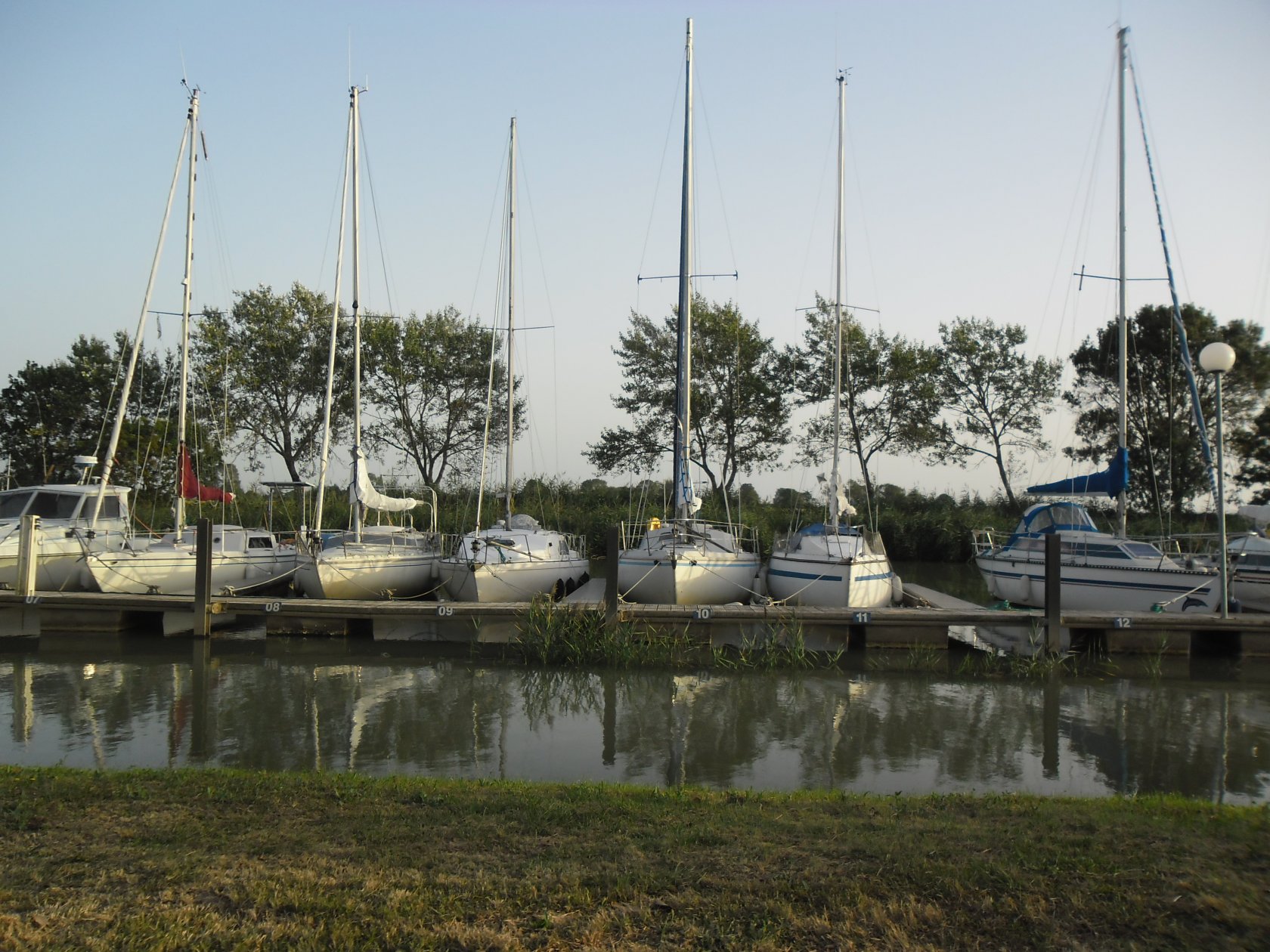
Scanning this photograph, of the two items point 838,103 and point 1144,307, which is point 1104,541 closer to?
point 838,103

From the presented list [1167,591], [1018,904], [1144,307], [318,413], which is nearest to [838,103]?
[1167,591]

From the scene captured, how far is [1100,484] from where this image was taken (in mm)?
23656

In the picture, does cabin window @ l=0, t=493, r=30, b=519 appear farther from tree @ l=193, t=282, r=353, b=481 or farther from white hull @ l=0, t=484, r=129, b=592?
tree @ l=193, t=282, r=353, b=481

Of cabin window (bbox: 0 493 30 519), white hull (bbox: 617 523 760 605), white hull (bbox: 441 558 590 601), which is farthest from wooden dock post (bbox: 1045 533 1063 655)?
cabin window (bbox: 0 493 30 519)

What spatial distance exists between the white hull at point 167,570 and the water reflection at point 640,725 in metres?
2.94

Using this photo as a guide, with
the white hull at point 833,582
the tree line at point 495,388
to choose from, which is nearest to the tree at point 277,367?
the tree line at point 495,388

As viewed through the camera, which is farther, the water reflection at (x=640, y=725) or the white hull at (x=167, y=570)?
the white hull at (x=167, y=570)

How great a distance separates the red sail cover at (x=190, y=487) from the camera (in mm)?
21594

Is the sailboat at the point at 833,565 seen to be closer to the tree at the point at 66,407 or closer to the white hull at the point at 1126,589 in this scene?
the white hull at the point at 1126,589

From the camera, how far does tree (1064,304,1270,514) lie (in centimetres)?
3541

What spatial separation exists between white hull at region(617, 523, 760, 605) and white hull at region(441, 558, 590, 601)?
1.87 metres

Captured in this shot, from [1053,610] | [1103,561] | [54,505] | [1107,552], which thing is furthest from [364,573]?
[1107,552]

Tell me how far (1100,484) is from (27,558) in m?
24.7

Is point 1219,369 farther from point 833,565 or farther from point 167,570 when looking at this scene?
point 167,570
